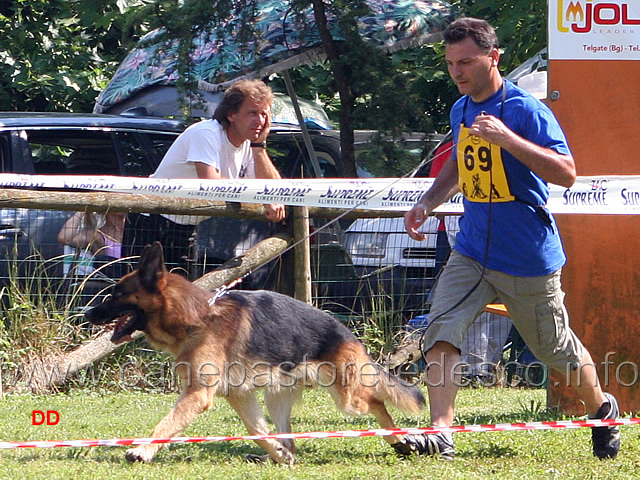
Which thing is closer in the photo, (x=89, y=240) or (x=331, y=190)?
(x=331, y=190)

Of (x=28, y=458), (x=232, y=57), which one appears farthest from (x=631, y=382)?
(x=232, y=57)

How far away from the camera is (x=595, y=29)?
17.9ft

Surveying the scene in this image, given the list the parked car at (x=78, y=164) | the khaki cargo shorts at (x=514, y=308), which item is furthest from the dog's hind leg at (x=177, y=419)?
the parked car at (x=78, y=164)

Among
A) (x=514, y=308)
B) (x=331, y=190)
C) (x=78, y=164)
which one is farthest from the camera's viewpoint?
(x=78, y=164)

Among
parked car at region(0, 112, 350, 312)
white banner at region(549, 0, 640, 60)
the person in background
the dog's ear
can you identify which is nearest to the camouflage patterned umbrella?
parked car at region(0, 112, 350, 312)

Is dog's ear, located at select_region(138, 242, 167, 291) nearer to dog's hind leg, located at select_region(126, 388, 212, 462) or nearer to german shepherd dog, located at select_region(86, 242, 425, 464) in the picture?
german shepherd dog, located at select_region(86, 242, 425, 464)

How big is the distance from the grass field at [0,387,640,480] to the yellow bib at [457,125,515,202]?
125 cm

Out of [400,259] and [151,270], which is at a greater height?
[151,270]

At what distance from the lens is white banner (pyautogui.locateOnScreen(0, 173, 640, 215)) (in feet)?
18.1

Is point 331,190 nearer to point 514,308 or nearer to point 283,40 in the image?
point 514,308

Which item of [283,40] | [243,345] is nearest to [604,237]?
[243,345]

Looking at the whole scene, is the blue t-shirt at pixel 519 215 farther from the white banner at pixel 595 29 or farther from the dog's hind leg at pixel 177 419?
the dog's hind leg at pixel 177 419

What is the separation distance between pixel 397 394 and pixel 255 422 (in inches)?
29.6

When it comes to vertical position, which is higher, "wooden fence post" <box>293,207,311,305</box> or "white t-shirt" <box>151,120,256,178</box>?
"white t-shirt" <box>151,120,256,178</box>
